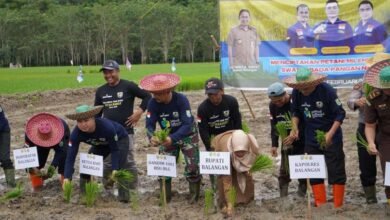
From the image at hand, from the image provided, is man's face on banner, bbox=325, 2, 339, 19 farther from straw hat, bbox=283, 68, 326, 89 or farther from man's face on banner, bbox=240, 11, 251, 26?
straw hat, bbox=283, 68, 326, 89

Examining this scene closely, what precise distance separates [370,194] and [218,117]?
1809 mm

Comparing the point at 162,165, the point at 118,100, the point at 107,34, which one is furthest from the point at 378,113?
the point at 107,34

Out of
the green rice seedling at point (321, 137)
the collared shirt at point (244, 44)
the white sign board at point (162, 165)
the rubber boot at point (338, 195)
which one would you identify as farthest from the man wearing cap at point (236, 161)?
the collared shirt at point (244, 44)

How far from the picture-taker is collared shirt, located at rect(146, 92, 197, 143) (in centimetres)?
599

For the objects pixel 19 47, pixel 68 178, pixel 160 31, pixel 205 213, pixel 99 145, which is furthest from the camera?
pixel 160 31

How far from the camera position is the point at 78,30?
2980 inches

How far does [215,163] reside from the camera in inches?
209

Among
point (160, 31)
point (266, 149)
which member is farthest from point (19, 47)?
point (266, 149)

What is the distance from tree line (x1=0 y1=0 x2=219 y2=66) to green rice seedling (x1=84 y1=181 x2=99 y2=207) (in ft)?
222

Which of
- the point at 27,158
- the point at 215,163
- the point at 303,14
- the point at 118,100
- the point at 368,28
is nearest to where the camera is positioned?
the point at 215,163

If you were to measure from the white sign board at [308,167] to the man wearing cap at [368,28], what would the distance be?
411 centimetres

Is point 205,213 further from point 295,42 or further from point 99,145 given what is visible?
point 295,42

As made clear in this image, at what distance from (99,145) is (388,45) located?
16.0ft

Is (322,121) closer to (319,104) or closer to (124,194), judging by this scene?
(319,104)
